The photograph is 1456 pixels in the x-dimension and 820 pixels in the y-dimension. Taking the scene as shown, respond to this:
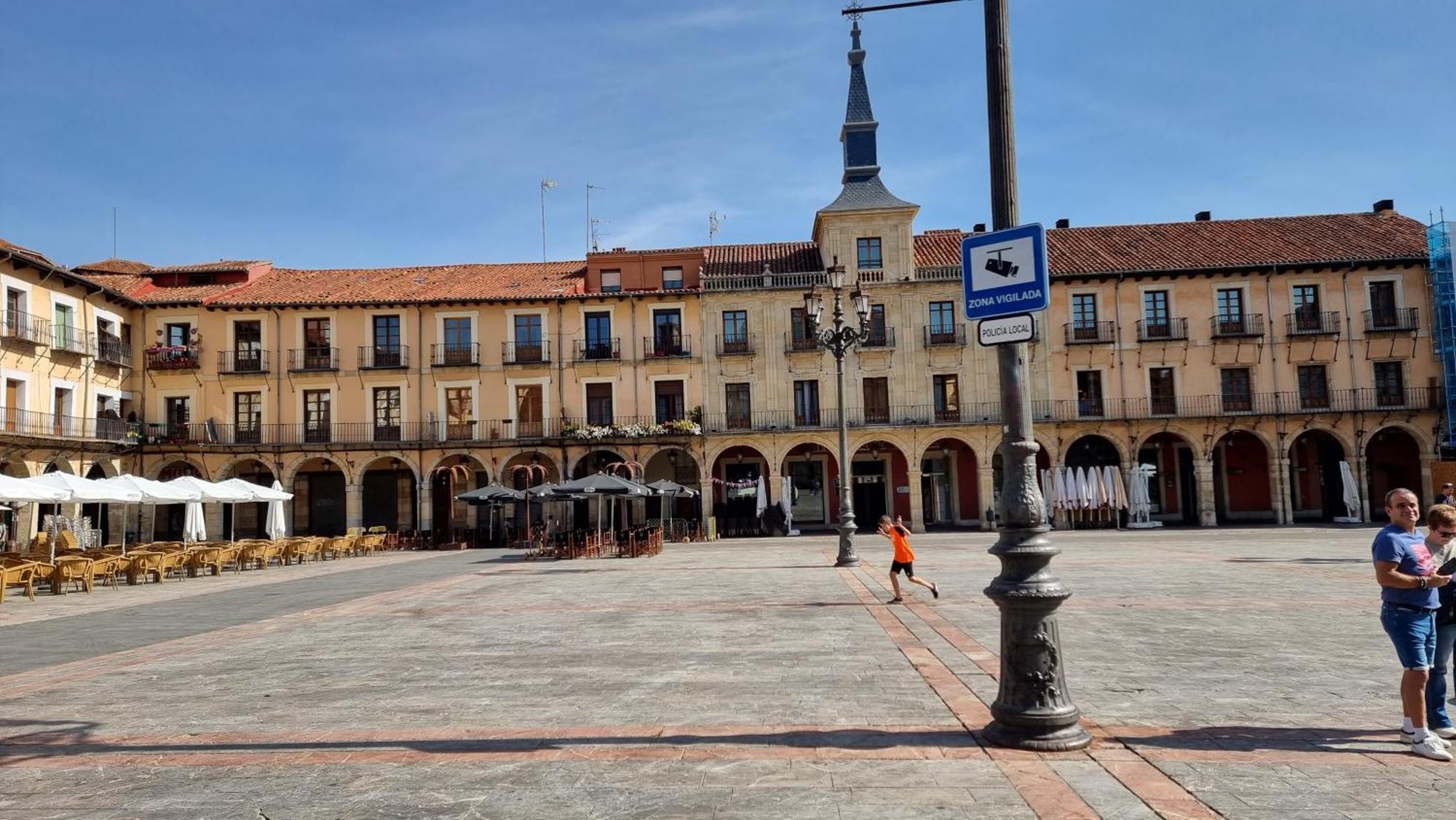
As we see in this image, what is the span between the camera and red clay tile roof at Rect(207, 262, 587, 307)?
36.1 metres

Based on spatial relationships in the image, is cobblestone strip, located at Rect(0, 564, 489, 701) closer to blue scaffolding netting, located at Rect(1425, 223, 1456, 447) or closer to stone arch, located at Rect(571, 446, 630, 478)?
stone arch, located at Rect(571, 446, 630, 478)

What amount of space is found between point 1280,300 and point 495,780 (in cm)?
3814

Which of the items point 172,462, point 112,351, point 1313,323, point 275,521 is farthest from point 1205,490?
point 112,351

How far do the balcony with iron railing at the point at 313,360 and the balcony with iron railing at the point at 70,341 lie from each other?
652cm

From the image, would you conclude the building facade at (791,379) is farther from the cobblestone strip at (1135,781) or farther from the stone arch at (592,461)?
the cobblestone strip at (1135,781)

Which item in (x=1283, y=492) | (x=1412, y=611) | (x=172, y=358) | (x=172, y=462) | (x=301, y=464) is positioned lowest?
(x=1283, y=492)

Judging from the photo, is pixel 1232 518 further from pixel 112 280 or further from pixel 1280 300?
pixel 112 280

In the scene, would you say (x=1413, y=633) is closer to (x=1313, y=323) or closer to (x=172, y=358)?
(x=1313, y=323)

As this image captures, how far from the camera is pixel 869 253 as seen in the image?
3625 centimetres

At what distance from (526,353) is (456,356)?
276 centimetres

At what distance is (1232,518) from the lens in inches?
1415

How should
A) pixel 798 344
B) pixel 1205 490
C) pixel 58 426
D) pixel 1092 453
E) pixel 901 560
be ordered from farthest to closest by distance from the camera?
pixel 1092 453
pixel 798 344
pixel 1205 490
pixel 58 426
pixel 901 560

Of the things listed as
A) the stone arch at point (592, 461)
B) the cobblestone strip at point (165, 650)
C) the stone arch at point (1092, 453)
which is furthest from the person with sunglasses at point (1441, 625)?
the stone arch at point (1092, 453)

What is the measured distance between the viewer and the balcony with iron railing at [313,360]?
118 feet
